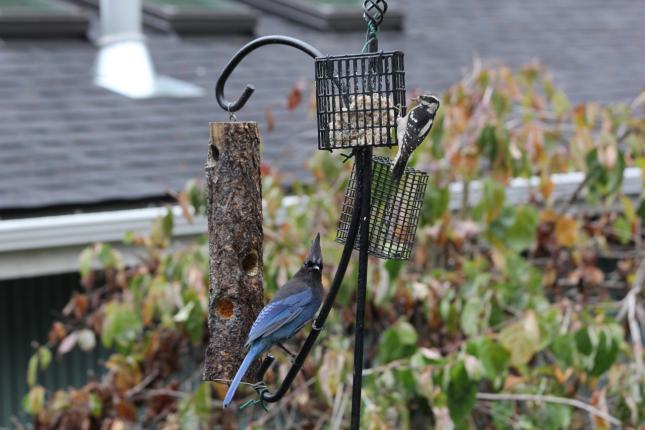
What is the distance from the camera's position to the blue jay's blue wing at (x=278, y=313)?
328 centimetres

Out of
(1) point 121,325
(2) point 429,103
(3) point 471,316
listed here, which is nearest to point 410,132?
(2) point 429,103

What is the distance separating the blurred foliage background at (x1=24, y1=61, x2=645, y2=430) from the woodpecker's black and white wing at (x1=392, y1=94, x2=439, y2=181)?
1601 millimetres

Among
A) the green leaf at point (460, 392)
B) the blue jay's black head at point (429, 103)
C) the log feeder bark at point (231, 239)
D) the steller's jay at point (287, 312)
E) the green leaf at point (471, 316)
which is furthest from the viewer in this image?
the green leaf at point (471, 316)

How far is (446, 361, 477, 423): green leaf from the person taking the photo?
473cm

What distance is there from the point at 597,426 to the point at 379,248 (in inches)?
76.1

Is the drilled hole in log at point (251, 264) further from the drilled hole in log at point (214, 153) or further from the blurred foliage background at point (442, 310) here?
the blurred foliage background at point (442, 310)

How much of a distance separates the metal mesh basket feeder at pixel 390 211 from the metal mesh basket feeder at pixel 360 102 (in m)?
0.51

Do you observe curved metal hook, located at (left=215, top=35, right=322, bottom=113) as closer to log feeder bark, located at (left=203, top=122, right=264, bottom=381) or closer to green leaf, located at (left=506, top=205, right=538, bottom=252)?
log feeder bark, located at (left=203, top=122, right=264, bottom=381)

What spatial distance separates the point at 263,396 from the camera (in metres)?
3.31

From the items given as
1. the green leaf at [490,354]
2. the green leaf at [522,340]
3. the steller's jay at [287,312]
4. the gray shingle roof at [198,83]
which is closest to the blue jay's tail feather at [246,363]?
the steller's jay at [287,312]

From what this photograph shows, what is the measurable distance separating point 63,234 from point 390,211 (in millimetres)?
2322

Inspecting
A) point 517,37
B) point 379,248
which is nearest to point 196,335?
point 379,248

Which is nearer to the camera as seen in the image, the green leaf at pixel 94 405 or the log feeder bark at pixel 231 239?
the log feeder bark at pixel 231 239

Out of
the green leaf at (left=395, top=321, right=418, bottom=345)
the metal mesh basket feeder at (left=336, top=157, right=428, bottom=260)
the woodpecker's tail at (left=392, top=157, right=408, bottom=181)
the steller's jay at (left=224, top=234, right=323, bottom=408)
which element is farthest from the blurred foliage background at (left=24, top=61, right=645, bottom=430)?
the woodpecker's tail at (left=392, top=157, right=408, bottom=181)
